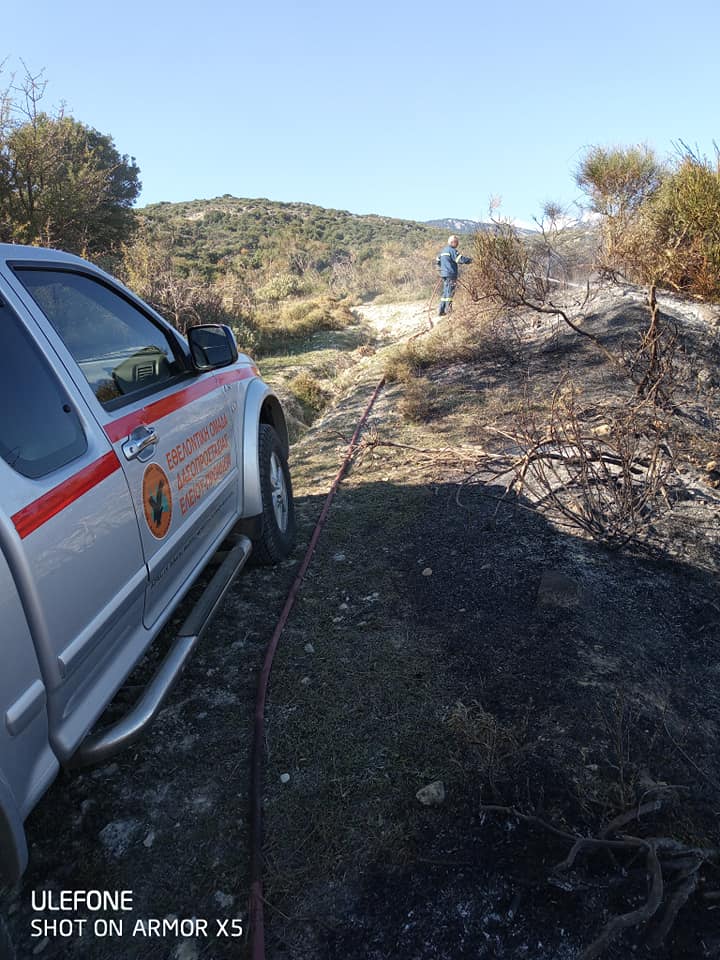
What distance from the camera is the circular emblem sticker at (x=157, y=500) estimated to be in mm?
2264

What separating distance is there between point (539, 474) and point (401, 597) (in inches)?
53.8

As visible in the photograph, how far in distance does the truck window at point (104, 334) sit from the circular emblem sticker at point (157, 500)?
0.91 ft

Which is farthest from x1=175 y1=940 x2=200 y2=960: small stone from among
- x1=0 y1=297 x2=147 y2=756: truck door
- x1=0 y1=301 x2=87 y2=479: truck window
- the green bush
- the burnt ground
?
the green bush

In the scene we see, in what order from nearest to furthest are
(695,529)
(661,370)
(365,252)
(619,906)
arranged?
1. (619,906)
2. (695,529)
3. (661,370)
4. (365,252)

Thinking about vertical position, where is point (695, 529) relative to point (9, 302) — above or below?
below

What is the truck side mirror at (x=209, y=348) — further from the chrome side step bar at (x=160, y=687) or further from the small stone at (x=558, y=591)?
the small stone at (x=558, y=591)

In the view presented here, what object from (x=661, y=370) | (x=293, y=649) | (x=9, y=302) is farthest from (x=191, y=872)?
(x=661, y=370)

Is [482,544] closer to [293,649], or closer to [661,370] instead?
[293,649]

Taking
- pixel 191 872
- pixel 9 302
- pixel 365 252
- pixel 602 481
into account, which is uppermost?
pixel 365 252

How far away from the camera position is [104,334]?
8.73 feet

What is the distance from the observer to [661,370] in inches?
190

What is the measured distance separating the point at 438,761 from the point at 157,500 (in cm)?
141

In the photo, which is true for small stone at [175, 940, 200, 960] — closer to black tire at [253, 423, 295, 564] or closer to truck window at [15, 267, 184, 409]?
truck window at [15, 267, 184, 409]

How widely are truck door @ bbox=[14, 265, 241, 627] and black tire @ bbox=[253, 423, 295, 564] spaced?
46cm
